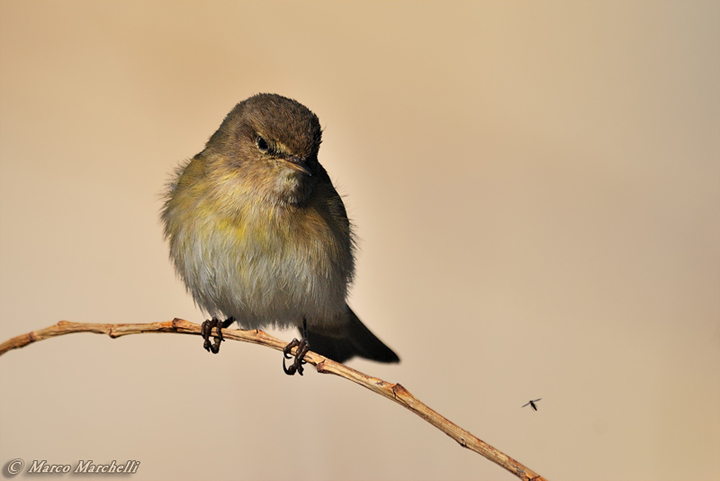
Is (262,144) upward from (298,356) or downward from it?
upward

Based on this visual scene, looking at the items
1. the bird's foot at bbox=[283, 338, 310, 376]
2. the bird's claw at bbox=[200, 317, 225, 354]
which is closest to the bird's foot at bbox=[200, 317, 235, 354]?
the bird's claw at bbox=[200, 317, 225, 354]

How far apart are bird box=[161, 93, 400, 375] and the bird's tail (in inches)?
10.8

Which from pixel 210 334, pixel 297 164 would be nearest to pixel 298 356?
pixel 210 334

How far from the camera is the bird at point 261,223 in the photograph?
2.35 metres

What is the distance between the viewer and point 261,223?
92.6 inches

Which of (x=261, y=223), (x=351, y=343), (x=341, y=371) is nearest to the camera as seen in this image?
(x=341, y=371)

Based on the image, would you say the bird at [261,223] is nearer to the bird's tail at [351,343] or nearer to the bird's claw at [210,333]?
the bird's claw at [210,333]

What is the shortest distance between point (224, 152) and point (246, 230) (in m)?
0.40

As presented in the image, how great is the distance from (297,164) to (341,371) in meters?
0.96

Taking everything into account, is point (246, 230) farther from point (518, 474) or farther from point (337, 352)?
point (518, 474)

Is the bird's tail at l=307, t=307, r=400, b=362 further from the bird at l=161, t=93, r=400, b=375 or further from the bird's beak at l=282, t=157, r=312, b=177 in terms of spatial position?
the bird's beak at l=282, t=157, r=312, b=177

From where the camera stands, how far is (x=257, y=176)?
2412 millimetres

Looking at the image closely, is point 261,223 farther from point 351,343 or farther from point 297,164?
point 351,343

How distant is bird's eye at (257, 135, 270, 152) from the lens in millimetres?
2437
